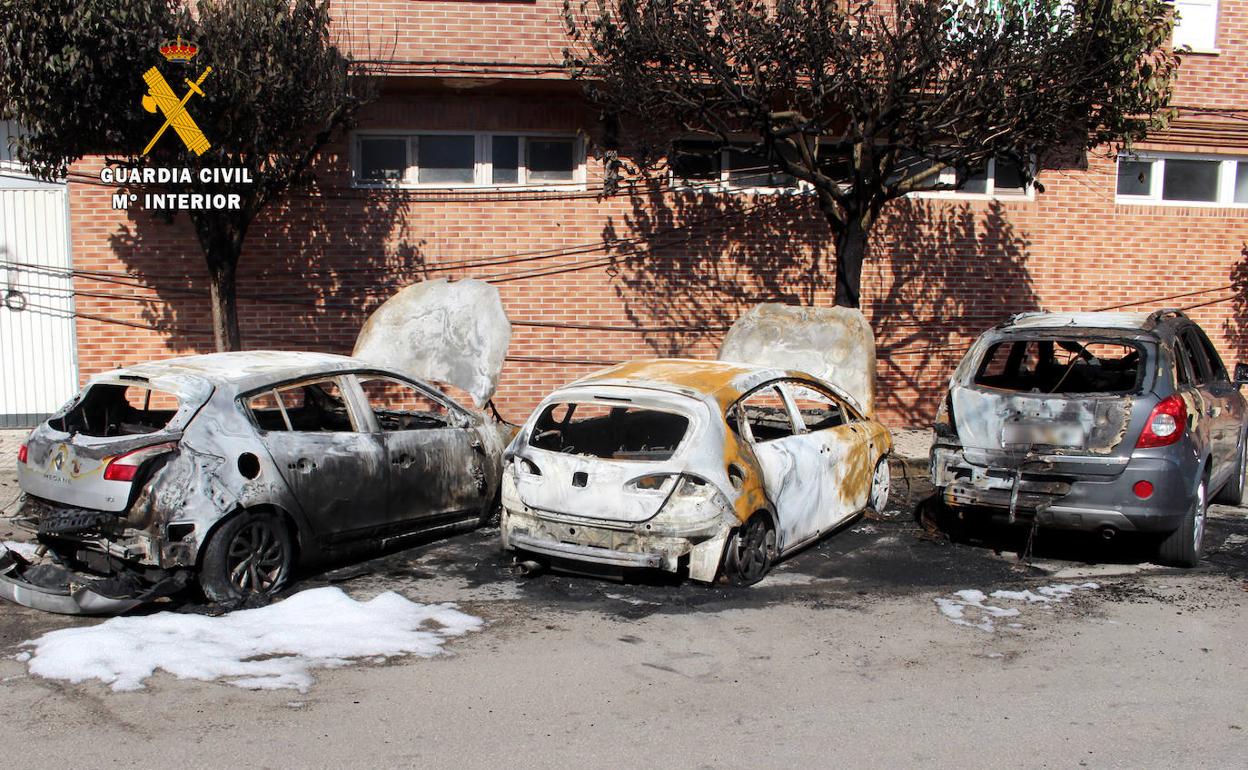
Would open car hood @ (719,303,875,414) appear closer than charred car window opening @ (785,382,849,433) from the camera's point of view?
No

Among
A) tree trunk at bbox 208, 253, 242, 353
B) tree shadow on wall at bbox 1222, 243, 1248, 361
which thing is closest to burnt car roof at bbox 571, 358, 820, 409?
tree trunk at bbox 208, 253, 242, 353

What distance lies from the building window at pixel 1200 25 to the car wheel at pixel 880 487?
27.4 ft

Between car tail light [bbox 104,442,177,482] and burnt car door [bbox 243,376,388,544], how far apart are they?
640 millimetres

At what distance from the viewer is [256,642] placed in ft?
18.1

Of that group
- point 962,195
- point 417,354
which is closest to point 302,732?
point 417,354

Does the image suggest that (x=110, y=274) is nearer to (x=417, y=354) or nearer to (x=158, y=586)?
(x=417, y=354)

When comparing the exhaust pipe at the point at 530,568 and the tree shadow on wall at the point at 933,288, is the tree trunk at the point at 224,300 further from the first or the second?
the tree shadow on wall at the point at 933,288

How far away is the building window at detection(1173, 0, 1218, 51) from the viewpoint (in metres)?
13.4

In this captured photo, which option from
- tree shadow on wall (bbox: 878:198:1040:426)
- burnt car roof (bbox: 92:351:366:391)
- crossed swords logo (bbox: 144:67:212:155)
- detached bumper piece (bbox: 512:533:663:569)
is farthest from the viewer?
tree shadow on wall (bbox: 878:198:1040:426)

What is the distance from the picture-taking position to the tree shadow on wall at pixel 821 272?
12906 mm

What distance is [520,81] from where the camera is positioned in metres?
11.8

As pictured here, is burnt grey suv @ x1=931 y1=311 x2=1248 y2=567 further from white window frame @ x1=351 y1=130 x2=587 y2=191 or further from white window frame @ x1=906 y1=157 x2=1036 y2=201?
white window frame @ x1=351 y1=130 x2=587 y2=191

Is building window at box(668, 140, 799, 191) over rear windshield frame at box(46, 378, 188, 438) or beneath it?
over

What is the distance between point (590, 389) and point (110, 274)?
764cm
